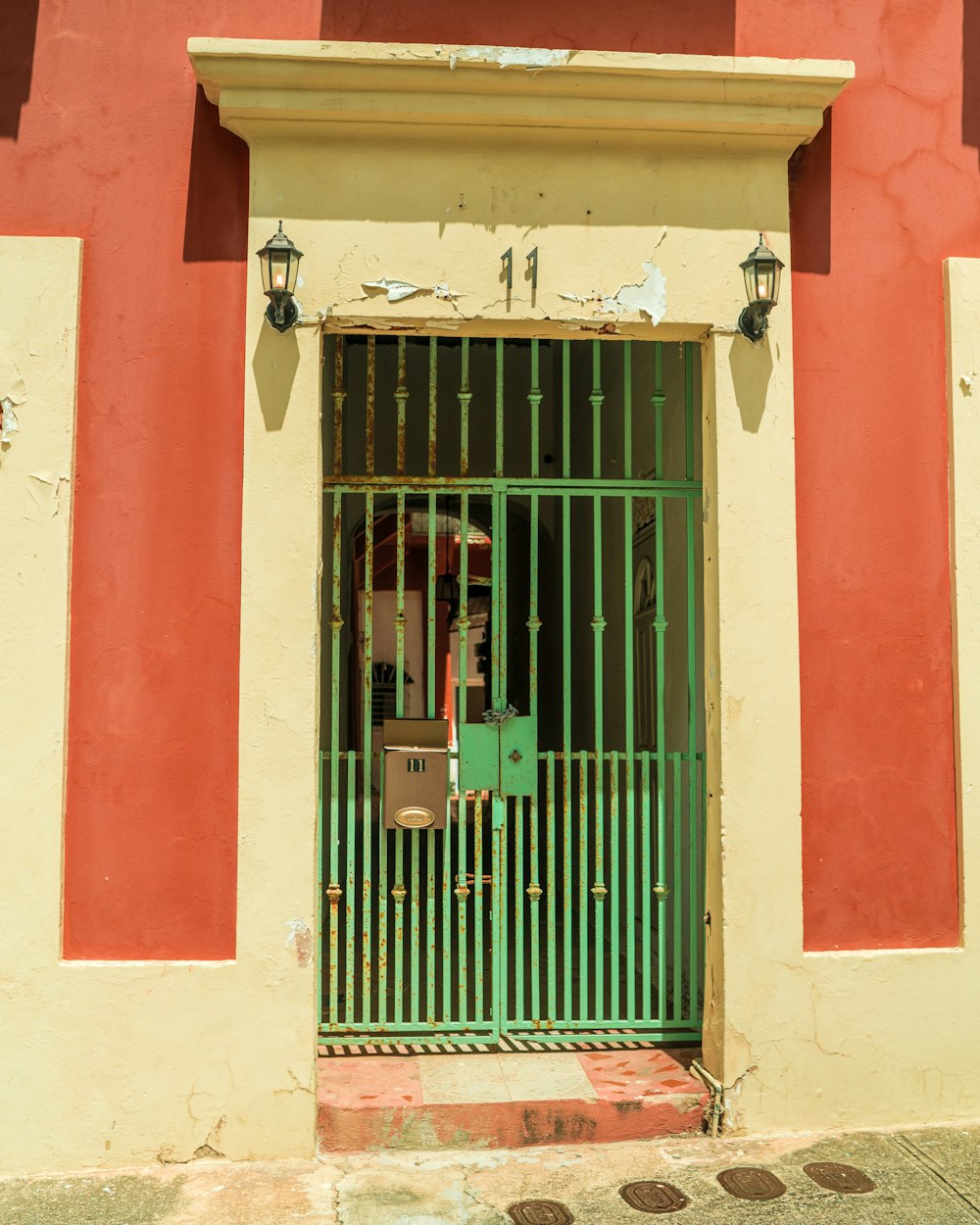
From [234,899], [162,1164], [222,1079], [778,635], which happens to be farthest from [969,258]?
[162,1164]

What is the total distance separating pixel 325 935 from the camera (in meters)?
5.50

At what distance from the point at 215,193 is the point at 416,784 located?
243 centimetres

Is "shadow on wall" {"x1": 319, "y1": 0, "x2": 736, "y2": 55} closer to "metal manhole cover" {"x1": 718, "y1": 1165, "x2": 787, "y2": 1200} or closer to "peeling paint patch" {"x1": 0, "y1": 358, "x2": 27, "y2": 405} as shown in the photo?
"peeling paint patch" {"x1": 0, "y1": 358, "x2": 27, "y2": 405}

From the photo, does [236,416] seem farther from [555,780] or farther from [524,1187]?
[524,1187]

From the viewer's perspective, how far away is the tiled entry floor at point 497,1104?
14.6ft

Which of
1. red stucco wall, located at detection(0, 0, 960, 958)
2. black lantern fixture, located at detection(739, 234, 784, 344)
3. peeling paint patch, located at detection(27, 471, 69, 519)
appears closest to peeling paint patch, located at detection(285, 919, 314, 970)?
red stucco wall, located at detection(0, 0, 960, 958)

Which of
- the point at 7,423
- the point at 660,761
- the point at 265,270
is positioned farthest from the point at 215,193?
the point at 660,761

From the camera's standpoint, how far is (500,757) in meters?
5.05

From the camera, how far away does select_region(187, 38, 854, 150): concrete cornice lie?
4.50 m

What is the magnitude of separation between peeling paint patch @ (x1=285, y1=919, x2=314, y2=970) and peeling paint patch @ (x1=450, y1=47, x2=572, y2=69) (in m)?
3.20

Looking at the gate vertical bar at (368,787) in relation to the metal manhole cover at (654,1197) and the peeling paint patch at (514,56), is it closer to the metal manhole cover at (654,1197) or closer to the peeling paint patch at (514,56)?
the peeling paint patch at (514,56)

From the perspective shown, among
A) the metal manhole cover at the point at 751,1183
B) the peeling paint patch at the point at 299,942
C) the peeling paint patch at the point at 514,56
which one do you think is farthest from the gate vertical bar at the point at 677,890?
the peeling paint patch at the point at 514,56

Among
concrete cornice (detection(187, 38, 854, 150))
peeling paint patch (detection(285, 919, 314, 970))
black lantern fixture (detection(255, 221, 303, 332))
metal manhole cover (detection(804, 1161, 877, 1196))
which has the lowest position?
metal manhole cover (detection(804, 1161, 877, 1196))

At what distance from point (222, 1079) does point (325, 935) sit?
3.79 feet
